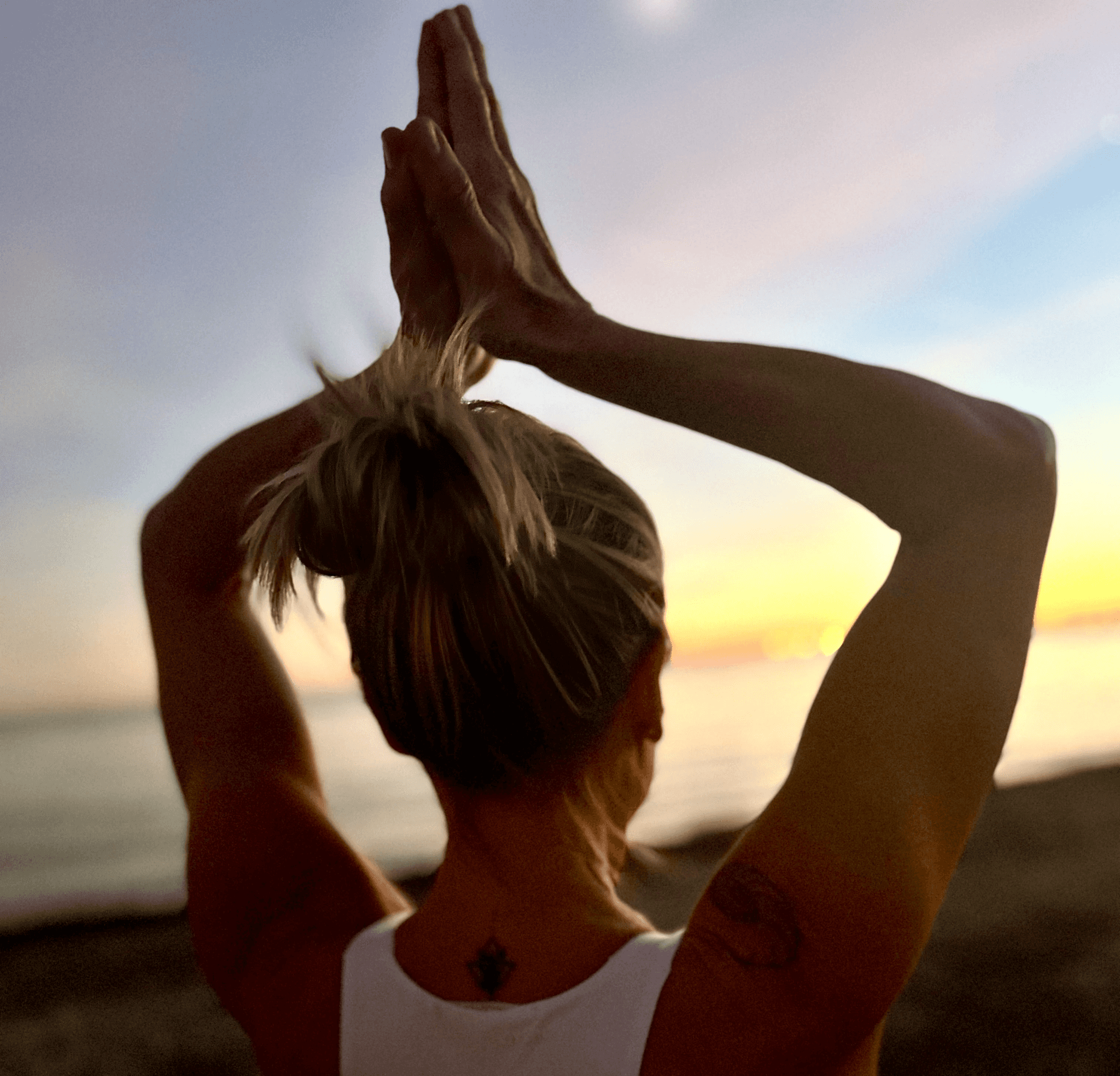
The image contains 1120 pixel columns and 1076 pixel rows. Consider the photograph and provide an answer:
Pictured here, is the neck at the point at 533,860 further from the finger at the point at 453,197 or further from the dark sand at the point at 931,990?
the dark sand at the point at 931,990

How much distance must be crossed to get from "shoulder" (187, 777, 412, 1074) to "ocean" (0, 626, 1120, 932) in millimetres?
201

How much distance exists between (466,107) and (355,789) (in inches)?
807

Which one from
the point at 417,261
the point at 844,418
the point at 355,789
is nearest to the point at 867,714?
the point at 844,418

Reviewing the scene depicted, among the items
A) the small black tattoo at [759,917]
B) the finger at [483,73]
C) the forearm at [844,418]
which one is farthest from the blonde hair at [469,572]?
the finger at [483,73]

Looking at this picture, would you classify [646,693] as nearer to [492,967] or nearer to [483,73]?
[492,967]

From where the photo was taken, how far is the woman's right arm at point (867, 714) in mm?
1032

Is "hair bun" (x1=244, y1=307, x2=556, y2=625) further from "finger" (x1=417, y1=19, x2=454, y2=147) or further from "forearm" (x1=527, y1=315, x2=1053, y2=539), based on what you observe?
"finger" (x1=417, y1=19, x2=454, y2=147)

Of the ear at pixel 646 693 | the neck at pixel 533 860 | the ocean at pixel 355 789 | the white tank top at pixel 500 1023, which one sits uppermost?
the ear at pixel 646 693

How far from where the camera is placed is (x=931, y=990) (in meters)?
7.30

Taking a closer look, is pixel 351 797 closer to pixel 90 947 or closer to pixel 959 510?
pixel 90 947

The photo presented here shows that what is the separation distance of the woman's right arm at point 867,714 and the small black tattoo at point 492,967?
0.75ft

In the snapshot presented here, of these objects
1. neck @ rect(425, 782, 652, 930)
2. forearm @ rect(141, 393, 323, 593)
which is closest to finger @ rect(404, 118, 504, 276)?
→ forearm @ rect(141, 393, 323, 593)

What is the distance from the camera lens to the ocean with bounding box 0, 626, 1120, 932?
42.3ft

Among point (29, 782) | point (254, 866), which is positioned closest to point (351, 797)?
point (29, 782)
